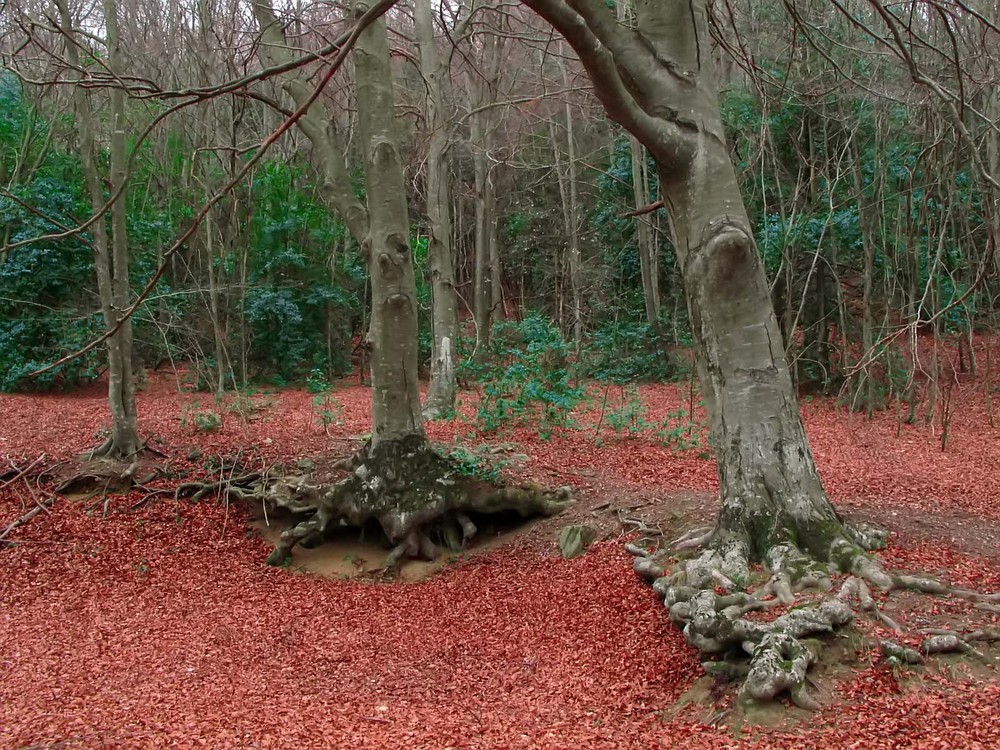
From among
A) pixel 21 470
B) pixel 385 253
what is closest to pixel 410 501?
pixel 385 253

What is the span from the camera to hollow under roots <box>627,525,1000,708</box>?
3.50 metres

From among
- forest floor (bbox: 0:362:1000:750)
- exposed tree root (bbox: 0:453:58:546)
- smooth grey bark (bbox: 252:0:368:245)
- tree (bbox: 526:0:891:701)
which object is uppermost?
smooth grey bark (bbox: 252:0:368:245)

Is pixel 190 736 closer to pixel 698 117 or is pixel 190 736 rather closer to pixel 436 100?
pixel 698 117

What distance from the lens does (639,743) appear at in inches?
136

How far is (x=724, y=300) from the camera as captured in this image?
4.65 m

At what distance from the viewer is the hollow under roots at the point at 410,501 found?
6797 mm

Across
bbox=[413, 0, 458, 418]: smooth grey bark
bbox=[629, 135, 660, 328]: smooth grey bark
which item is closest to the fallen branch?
bbox=[413, 0, 458, 418]: smooth grey bark

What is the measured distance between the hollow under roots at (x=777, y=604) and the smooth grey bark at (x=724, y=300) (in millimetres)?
109

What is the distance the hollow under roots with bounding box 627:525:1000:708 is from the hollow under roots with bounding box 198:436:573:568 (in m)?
2.26

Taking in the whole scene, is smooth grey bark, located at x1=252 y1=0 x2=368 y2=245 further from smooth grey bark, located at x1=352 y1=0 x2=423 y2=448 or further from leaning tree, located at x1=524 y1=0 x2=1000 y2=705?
leaning tree, located at x1=524 y1=0 x2=1000 y2=705

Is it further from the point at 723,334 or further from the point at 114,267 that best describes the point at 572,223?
the point at 723,334

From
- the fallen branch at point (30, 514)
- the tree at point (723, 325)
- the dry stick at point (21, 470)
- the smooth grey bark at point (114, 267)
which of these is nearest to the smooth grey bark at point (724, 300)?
the tree at point (723, 325)

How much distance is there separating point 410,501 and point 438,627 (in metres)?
1.51

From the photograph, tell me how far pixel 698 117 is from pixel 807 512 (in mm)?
2423
